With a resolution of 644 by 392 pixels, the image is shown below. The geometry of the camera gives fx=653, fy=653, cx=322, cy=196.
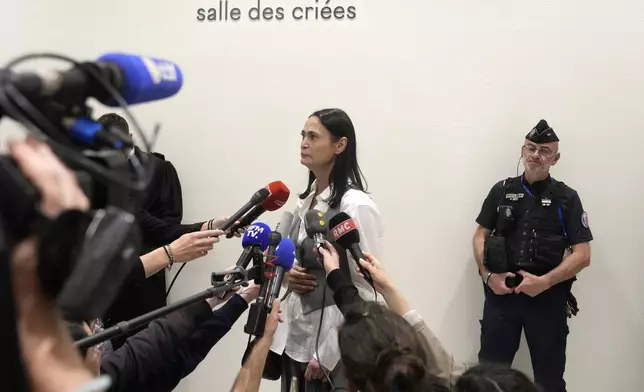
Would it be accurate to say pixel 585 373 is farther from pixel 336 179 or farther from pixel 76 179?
pixel 76 179

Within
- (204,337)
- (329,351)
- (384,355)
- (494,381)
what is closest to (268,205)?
(329,351)

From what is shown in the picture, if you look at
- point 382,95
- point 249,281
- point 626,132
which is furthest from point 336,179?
point 626,132

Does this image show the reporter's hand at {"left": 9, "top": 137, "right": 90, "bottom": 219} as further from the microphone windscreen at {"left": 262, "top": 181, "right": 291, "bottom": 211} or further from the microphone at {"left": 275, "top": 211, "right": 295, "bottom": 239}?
the microphone at {"left": 275, "top": 211, "right": 295, "bottom": 239}

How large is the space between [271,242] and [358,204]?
505mm

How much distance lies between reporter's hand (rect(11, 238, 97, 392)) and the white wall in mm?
2815

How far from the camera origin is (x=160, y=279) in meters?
3.35

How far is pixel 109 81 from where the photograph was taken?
77cm

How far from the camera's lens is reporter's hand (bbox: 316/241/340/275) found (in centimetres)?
186

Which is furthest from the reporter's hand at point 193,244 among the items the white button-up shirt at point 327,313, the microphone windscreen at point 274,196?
the white button-up shirt at point 327,313

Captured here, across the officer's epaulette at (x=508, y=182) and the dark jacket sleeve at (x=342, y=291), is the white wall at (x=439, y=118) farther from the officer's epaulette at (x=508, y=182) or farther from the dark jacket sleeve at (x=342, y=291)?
the dark jacket sleeve at (x=342, y=291)

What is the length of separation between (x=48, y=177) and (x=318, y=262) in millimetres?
1648

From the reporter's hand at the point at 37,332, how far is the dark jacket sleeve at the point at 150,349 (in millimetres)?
724

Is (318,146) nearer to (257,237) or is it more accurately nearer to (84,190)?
(257,237)

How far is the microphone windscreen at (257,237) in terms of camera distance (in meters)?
1.75
